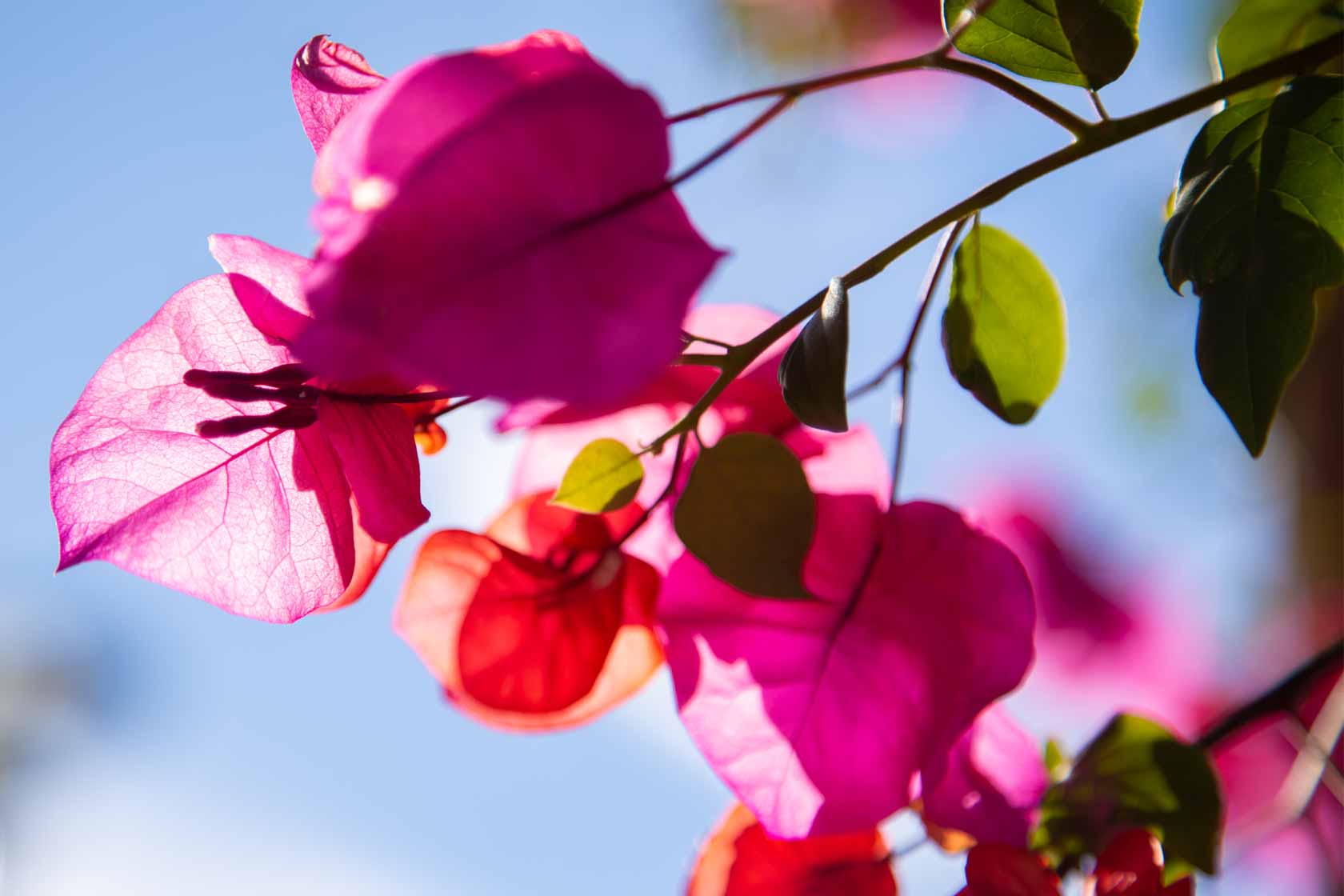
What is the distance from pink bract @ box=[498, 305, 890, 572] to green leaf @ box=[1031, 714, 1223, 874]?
0.49ft

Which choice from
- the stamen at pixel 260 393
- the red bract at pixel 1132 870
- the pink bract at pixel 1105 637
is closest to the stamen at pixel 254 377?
the stamen at pixel 260 393

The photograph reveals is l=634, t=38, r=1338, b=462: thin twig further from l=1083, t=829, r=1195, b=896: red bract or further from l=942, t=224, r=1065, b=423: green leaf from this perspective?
l=1083, t=829, r=1195, b=896: red bract

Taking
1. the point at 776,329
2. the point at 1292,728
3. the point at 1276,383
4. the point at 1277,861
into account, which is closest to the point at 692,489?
the point at 776,329

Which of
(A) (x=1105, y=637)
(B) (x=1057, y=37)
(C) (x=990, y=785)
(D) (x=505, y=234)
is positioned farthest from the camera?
(A) (x=1105, y=637)

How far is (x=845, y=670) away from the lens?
1.15ft

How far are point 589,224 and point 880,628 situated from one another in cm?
19

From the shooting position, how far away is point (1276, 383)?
0.27 m

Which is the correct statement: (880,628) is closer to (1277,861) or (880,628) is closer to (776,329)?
(776,329)

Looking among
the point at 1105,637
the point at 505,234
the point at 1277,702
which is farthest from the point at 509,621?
the point at 1105,637

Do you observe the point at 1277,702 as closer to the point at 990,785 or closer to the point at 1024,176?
the point at 990,785

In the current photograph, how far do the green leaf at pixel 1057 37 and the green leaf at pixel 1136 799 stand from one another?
0.26m

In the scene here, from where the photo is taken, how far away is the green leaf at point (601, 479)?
0.31 metres

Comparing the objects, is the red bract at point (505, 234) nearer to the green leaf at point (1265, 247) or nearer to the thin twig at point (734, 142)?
the thin twig at point (734, 142)

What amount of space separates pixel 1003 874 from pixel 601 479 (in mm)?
191
